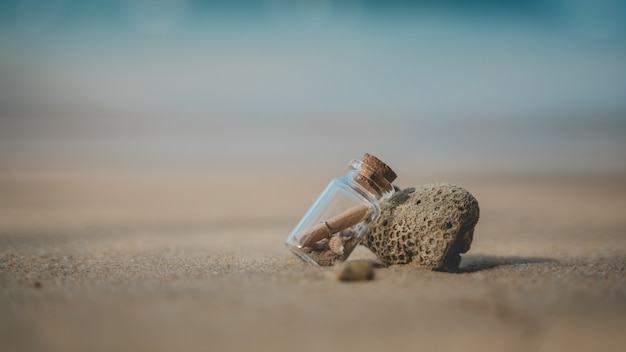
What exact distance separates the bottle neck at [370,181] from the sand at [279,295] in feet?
1.54

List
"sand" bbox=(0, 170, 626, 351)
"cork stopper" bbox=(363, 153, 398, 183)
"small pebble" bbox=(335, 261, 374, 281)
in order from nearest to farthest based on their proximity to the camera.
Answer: "sand" bbox=(0, 170, 626, 351), "small pebble" bbox=(335, 261, 374, 281), "cork stopper" bbox=(363, 153, 398, 183)

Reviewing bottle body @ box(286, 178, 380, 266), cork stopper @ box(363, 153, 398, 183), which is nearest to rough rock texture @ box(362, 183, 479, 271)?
bottle body @ box(286, 178, 380, 266)

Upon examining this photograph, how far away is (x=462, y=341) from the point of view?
237 centimetres

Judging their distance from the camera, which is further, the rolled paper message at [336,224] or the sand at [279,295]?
the rolled paper message at [336,224]

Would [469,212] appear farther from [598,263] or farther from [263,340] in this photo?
[263,340]

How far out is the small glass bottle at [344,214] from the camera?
363cm

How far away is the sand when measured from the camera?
7.82 ft

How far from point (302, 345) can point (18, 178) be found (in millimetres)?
14988

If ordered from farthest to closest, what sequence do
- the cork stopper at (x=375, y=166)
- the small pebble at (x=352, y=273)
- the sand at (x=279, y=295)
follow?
the cork stopper at (x=375, y=166), the small pebble at (x=352, y=273), the sand at (x=279, y=295)

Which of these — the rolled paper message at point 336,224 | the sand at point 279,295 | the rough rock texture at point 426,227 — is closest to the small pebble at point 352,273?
the sand at point 279,295

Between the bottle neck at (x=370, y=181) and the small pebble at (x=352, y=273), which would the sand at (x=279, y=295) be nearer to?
the small pebble at (x=352, y=273)

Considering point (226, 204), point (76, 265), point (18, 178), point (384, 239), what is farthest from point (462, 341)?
point (18, 178)

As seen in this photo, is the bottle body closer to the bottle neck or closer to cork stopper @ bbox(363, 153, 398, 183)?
the bottle neck

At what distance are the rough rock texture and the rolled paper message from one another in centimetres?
18
